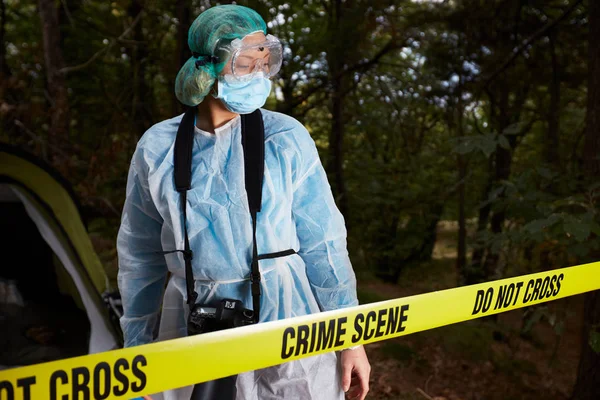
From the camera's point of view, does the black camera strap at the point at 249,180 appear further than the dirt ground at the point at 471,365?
No

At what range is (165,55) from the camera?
6.66 m

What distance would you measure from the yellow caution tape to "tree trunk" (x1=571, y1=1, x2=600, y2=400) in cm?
236

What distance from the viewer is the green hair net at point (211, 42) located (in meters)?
1.60

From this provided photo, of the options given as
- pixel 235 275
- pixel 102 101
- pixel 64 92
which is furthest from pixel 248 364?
pixel 102 101

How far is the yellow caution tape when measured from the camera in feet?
3.96

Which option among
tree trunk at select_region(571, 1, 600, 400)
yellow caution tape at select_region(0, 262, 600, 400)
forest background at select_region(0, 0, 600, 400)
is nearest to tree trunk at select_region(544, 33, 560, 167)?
forest background at select_region(0, 0, 600, 400)

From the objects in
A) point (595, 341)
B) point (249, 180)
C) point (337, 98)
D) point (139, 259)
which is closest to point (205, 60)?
point (249, 180)

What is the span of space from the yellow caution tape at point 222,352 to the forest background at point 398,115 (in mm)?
2335

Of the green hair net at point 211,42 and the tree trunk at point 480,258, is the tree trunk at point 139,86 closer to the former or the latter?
the tree trunk at point 480,258

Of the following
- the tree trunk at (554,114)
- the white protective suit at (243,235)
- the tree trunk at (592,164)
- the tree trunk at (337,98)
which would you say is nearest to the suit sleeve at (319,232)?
the white protective suit at (243,235)

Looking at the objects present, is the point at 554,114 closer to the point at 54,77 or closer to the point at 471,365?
the point at 471,365

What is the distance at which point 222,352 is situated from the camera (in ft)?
4.49

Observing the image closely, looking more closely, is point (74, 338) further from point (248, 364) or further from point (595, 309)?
point (595, 309)

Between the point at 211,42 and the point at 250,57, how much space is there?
0.42 feet
